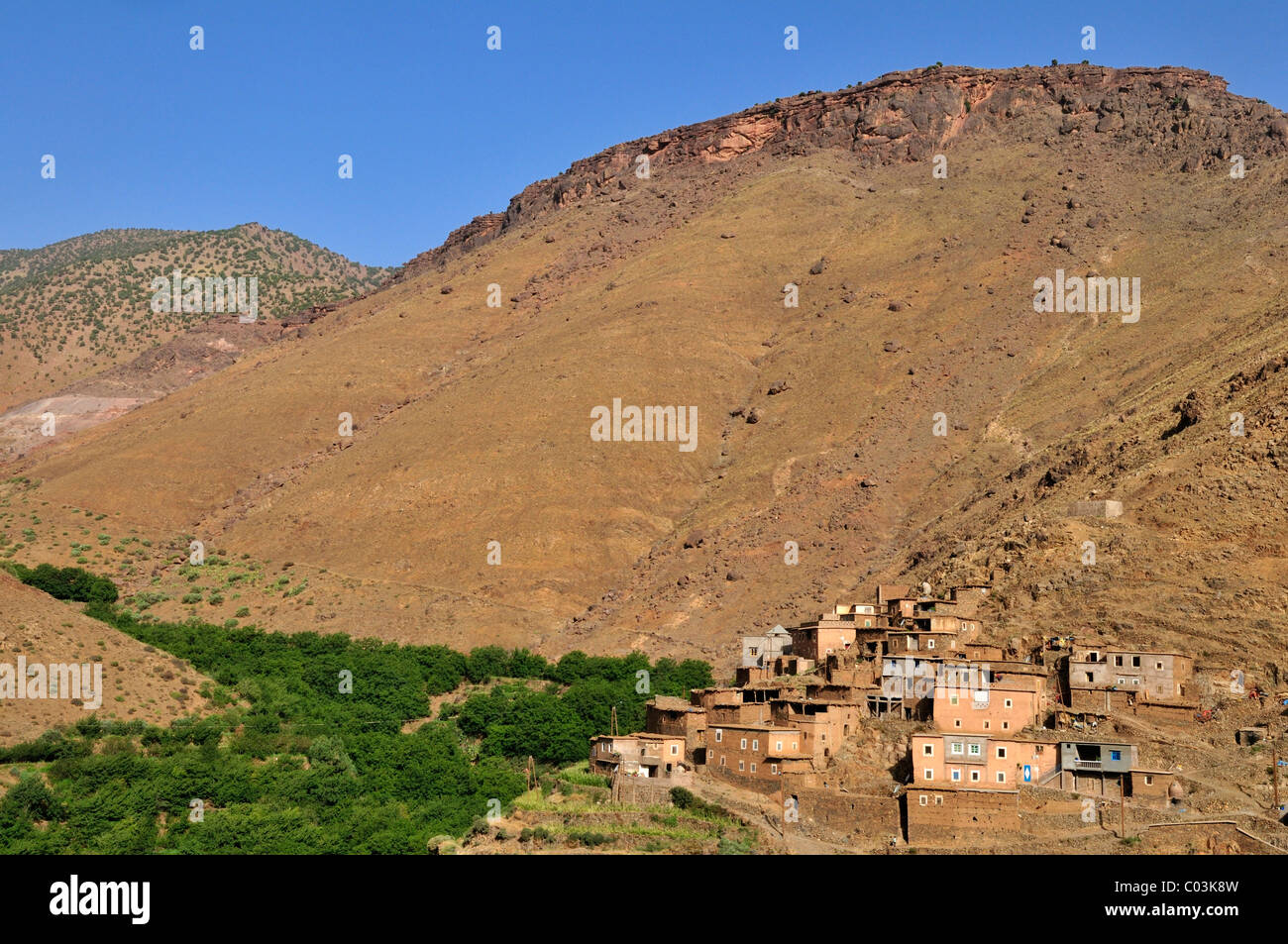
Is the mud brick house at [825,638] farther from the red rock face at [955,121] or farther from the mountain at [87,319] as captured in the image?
the mountain at [87,319]

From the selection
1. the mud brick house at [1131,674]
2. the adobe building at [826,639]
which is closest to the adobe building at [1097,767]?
the mud brick house at [1131,674]

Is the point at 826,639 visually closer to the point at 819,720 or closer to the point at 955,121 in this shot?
the point at 819,720

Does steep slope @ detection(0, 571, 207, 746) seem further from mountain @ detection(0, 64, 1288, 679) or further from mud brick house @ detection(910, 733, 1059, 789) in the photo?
mud brick house @ detection(910, 733, 1059, 789)

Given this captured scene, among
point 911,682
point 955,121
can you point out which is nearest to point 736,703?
point 911,682

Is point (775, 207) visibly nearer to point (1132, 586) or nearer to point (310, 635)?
point (310, 635)
